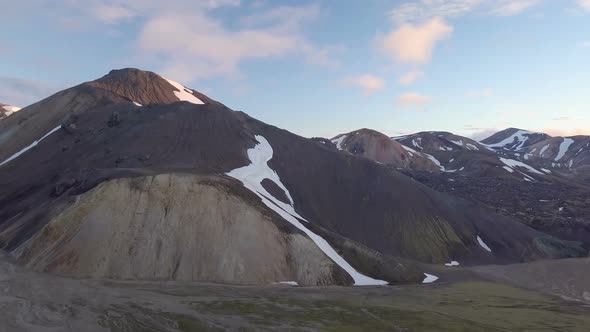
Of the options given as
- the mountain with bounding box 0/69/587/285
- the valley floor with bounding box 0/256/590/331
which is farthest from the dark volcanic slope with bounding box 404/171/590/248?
the valley floor with bounding box 0/256/590/331

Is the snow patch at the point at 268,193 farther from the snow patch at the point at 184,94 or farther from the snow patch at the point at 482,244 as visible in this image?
the snow patch at the point at 184,94

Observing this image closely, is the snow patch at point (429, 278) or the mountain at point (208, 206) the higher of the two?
the mountain at point (208, 206)

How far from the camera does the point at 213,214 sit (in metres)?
61.2

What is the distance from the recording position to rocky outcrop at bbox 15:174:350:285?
51.8m

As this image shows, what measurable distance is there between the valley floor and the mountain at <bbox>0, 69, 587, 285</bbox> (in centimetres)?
458

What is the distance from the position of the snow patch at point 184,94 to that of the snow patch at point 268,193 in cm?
5391

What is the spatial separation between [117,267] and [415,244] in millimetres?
57636

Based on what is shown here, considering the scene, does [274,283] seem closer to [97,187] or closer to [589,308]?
[97,187]

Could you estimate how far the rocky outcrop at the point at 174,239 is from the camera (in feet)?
170

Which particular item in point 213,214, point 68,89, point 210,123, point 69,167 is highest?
point 68,89

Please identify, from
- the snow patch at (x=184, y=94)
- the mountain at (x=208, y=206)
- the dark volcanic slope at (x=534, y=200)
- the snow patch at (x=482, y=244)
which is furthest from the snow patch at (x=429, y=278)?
the snow patch at (x=184, y=94)

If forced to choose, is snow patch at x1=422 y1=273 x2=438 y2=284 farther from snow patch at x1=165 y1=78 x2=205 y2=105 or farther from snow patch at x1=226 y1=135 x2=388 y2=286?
snow patch at x1=165 y1=78 x2=205 y2=105

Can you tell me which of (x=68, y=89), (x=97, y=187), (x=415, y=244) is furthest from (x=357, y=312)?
(x=68, y=89)

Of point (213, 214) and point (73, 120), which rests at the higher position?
point (73, 120)
